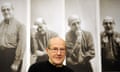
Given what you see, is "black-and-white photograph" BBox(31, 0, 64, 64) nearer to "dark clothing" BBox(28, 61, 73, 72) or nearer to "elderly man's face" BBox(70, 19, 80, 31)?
"elderly man's face" BBox(70, 19, 80, 31)

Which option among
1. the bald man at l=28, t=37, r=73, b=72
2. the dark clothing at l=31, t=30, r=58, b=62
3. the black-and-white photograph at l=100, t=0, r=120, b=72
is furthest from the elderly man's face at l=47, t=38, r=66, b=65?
the black-and-white photograph at l=100, t=0, r=120, b=72

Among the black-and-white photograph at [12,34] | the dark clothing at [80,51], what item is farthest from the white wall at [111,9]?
the black-and-white photograph at [12,34]

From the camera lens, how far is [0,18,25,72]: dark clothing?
6.78 feet

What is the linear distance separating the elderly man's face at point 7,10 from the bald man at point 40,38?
0.92ft

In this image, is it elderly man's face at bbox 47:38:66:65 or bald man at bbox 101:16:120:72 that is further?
bald man at bbox 101:16:120:72

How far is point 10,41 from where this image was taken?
6.80 feet

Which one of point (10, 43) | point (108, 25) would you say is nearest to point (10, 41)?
point (10, 43)

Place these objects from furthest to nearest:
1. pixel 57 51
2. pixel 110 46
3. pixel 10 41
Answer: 1. pixel 110 46
2. pixel 10 41
3. pixel 57 51

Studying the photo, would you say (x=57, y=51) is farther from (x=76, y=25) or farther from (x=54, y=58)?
(x=76, y=25)

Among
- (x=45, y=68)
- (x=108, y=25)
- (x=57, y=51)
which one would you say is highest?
(x=108, y=25)

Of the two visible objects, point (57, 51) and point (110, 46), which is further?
point (110, 46)

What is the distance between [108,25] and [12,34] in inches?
40.0

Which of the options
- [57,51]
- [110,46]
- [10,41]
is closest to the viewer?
[57,51]

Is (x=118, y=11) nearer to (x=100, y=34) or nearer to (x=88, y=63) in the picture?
(x=100, y=34)
